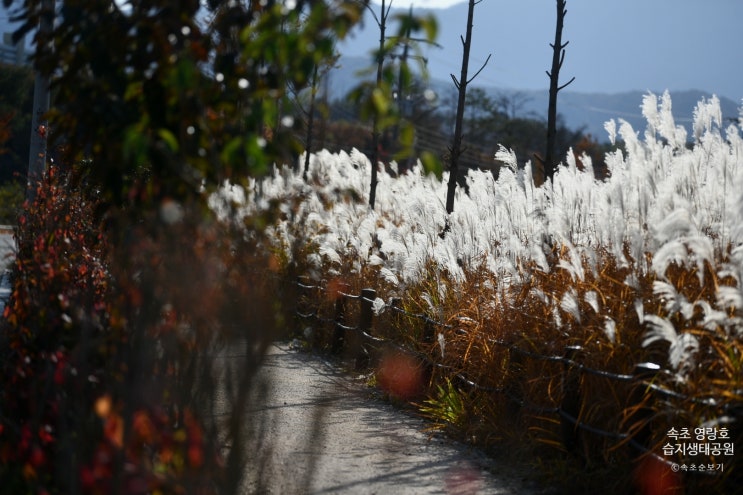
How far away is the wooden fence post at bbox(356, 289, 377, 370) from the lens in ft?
32.5

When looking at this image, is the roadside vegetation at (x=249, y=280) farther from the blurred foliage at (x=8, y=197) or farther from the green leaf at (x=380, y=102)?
the blurred foliage at (x=8, y=197)

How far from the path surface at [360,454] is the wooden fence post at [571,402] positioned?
377mm

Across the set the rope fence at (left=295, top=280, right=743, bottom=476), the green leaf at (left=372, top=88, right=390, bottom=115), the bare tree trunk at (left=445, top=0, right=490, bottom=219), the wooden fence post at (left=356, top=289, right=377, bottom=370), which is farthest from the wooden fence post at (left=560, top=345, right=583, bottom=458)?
the bare tree trunk at (left=445, top=0, right=490, bottom=219)

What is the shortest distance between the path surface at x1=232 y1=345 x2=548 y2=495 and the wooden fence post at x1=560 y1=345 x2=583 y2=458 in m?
0.38

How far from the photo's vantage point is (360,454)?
6.55 metres

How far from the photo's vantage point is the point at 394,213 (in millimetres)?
13211

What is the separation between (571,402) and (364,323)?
428 cm

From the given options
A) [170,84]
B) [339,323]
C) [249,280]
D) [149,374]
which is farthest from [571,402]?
[339,323]

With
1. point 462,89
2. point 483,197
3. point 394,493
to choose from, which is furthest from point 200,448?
point 462,89

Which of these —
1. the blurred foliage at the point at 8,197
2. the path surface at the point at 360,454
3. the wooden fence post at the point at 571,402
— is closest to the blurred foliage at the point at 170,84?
the path surface at the point at 360,454

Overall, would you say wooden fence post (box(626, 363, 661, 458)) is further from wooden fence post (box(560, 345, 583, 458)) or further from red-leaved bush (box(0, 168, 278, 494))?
red-leaved bush (box(0, 168, 278, 494))

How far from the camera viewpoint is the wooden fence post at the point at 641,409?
5.23 metres

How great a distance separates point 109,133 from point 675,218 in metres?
2.95

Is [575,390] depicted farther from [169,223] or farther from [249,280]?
[169,223]
